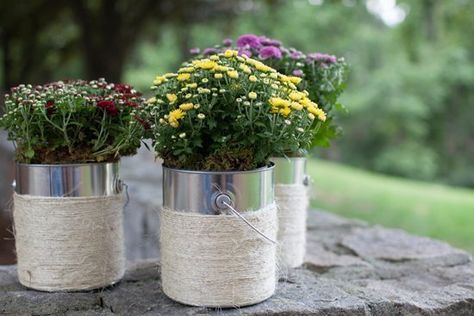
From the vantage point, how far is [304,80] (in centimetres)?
186

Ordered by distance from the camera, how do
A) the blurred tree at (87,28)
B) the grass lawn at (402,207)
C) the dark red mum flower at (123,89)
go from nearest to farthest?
the dark red mum flower at (123,89)
the grass lawn at (402,207)
the blurred tree at (87,28)

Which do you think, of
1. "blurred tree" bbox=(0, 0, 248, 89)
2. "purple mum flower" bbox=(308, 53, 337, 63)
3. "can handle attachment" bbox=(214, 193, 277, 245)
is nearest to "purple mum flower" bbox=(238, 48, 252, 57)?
"purple mum flower" bbox=(308, 53, 337, 63)

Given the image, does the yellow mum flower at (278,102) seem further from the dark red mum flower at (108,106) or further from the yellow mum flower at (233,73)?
the dark red mum flower at (108,106)

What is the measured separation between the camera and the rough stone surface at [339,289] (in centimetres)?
154

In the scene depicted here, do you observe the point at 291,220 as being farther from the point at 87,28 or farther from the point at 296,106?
the point at 87,28

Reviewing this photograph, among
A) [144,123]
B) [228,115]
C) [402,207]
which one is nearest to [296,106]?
[228,115]

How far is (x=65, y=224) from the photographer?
1583mm

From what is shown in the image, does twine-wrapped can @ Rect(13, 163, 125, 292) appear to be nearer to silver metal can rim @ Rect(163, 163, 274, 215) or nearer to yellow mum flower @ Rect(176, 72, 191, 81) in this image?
silver metal can rim @ Rect(163, 163, 274, 215)

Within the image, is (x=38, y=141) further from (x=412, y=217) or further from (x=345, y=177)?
(x=345, y=177)

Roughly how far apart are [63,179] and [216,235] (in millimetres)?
481

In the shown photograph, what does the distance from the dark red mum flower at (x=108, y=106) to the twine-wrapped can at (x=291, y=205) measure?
556 millimetres

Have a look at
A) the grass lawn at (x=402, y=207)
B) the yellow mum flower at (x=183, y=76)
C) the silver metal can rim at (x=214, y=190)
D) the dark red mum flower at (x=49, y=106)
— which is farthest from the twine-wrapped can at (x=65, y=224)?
the grass lawn at (x=402, y=207)

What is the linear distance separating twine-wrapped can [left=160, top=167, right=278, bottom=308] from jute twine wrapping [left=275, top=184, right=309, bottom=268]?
363 millimetres

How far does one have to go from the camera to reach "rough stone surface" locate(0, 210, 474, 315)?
1537mm
